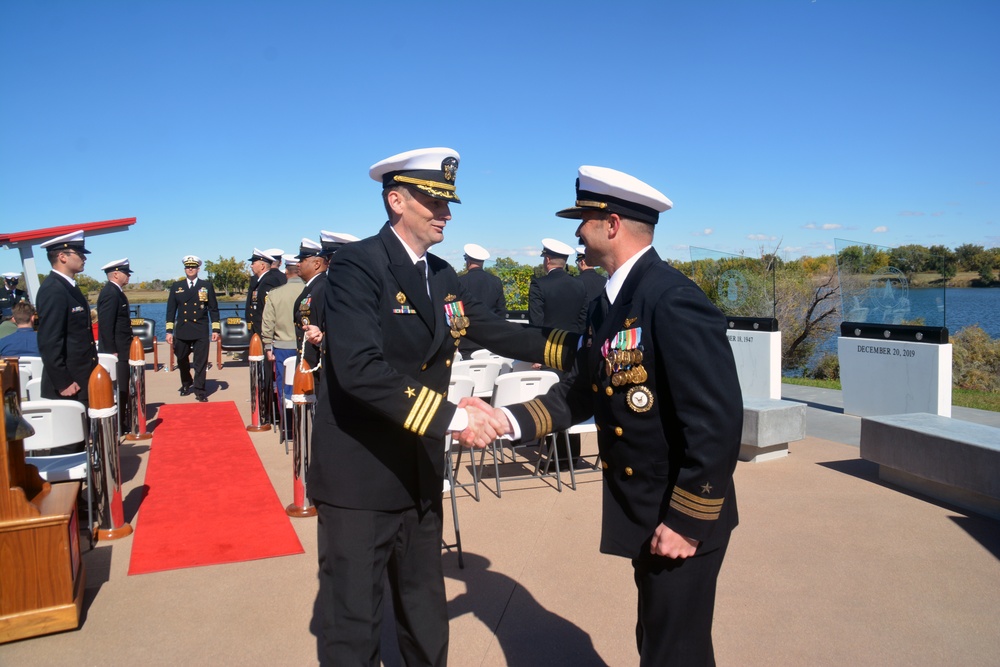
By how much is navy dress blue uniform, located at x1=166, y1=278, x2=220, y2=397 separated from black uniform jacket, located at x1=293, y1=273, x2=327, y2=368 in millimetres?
4399

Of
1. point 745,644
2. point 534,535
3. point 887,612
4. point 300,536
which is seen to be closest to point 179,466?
point 300,536

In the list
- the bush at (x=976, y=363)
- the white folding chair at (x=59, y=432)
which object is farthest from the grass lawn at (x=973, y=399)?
the white folding chair at (x=59, y=432)

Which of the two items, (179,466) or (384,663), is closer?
(384,663)

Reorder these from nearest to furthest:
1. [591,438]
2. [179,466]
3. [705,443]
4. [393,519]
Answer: [705,443]
[393,519]
[179,466]
[591,438]

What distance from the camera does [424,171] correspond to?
2785mm

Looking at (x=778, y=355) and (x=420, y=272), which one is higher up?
(x=420, y=272)

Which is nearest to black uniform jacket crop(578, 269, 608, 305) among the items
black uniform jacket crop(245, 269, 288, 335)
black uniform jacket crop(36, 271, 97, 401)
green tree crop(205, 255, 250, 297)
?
black uniform jacket crop(245, 269, 288, 335)

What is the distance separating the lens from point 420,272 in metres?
2.86

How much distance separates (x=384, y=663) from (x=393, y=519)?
45.8 inches

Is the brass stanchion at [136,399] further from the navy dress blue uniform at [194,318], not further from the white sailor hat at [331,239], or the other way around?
the white sailor hat at [331,239]

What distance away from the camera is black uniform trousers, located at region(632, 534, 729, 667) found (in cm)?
235

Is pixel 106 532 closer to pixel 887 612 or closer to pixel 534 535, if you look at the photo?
pixel 534 535

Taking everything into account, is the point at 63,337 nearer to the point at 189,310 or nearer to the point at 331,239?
the point at 331,239

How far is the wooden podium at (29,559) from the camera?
360 cm
